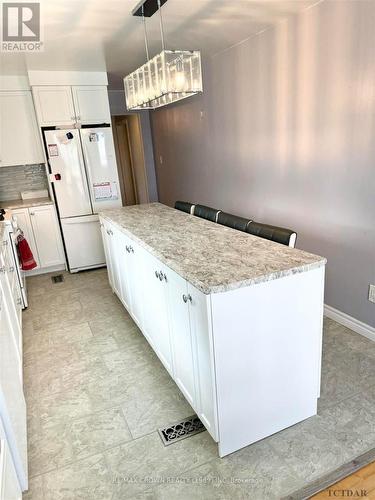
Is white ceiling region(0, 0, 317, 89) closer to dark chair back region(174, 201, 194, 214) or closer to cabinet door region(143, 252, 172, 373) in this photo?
dark chair back region(174, 201, 194, 214)

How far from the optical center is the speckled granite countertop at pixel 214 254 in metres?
1.56

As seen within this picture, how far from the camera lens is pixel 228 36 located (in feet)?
10.5

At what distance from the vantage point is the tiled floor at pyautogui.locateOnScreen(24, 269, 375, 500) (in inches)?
62.9

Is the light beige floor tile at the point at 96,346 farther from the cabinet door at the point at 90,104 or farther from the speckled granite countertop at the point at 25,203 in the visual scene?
the cabinet door at the point at 90,104

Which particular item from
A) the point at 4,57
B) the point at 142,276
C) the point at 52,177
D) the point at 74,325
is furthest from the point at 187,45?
the point at 74,325

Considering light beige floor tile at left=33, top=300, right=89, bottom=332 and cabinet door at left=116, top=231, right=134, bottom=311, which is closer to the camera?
cabinet door at left=116, top=231, right=134, bottom=311

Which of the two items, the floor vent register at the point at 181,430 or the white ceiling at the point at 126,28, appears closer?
the floor vent register at the point at 181,430

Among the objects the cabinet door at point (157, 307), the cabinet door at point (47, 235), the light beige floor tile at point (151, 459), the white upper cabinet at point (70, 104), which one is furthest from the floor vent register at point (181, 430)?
the white upper cabinet at point (70, 104)

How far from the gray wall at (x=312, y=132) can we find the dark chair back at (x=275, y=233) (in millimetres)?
653

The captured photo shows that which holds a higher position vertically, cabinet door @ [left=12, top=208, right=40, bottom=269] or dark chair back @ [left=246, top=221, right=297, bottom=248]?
dark chair back @ [left=246, top=221, right=297, bottom=248]

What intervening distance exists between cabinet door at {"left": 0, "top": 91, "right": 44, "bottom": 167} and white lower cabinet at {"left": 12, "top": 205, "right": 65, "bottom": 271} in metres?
0.66

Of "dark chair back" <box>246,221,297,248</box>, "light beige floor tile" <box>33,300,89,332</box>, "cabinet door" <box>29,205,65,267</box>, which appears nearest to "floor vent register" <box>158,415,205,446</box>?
"dark chair back" <box>246,221,297,248</box>

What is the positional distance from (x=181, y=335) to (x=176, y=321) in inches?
3.1

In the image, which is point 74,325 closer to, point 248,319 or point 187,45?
point 248,319
